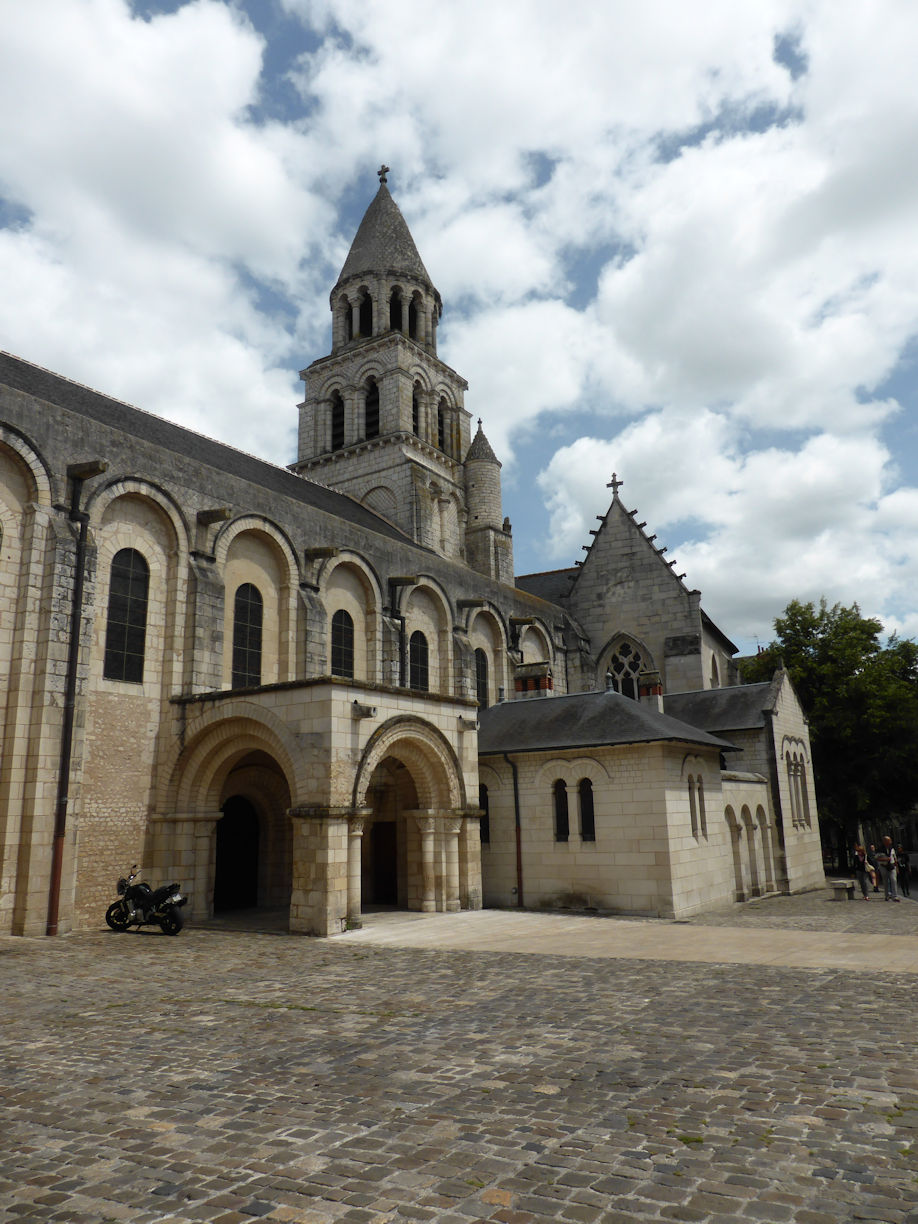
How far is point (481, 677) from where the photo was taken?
28547 mm

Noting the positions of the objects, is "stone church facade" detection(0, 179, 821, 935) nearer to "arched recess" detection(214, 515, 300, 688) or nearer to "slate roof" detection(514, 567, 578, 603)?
"arched recess" detection(214, 515, 300, 688)

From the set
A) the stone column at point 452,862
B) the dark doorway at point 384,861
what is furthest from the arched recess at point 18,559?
the dark doorway at point 384,861

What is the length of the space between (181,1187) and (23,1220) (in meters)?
0.77

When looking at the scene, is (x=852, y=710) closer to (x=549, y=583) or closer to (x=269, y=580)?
(x=549, y=583)

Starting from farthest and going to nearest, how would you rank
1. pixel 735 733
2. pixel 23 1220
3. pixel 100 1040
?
pixel 735 733
pixel 100 1040
pixel 23 1220

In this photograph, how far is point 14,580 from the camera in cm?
1515

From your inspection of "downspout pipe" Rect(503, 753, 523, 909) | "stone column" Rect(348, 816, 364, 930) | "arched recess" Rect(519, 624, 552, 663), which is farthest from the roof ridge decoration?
"stone column" Rect(348, 816, 364, 930)

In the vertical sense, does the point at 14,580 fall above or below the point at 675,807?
above

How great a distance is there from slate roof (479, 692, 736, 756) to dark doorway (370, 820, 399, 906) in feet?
10.7

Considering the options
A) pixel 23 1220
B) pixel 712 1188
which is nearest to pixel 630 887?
pixel 712 1188

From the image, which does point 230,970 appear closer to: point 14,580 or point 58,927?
point 58,927

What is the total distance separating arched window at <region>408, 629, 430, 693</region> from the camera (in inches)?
979

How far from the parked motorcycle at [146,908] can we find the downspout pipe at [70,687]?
108 cm

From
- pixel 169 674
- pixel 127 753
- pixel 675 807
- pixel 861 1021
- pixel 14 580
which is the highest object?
pixel 14 580
